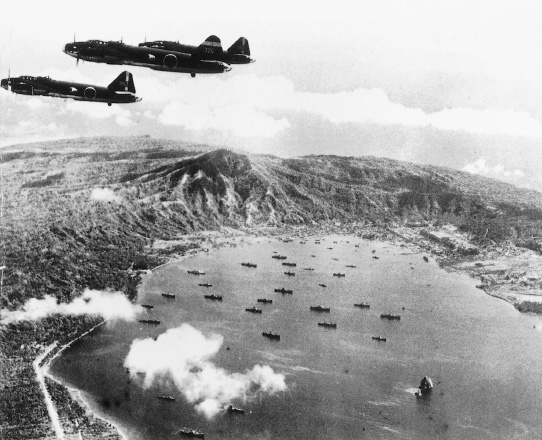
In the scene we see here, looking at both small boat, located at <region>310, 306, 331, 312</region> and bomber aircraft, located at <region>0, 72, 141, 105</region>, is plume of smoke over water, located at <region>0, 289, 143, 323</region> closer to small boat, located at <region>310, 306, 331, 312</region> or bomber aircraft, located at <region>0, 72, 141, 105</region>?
small boat, located at <region>310, 306, 331, 312</region>

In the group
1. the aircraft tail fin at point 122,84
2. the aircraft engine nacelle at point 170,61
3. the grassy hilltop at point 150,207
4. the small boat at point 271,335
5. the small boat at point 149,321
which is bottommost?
the small boat at point 271,335

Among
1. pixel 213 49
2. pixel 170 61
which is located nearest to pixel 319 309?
pixel 213 49

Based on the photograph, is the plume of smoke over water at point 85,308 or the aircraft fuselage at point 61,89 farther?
the plume of smoke over water at point 85,308

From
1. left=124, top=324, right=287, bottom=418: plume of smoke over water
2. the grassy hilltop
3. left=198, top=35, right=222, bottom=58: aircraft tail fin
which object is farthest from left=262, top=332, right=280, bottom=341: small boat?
left=198, top=35, right=222, bottom=58: aircraft tail fin

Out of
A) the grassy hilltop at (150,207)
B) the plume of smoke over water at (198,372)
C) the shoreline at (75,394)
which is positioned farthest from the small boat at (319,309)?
the shoreline at (75,394)

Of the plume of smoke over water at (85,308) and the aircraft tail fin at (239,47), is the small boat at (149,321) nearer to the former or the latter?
the plume of smoke over water at (85,308)

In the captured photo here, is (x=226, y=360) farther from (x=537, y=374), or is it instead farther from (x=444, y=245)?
(x=444, y=245)

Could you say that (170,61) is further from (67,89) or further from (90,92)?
(67,89)
